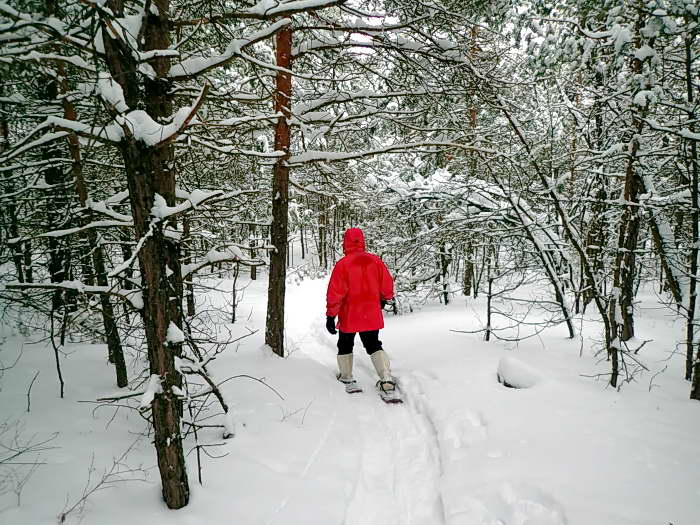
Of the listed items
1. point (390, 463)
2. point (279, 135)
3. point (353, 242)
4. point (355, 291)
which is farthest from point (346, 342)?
point (279, 135)

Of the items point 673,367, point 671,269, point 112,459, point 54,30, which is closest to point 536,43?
point 671,269

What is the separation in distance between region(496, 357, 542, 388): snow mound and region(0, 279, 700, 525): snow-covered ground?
0.02 meters

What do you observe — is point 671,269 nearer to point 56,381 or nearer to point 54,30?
point 54,30

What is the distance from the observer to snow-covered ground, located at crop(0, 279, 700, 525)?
263 centimetres

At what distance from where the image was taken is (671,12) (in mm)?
3283

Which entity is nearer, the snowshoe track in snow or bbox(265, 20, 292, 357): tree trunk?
the snowshoe track in snow

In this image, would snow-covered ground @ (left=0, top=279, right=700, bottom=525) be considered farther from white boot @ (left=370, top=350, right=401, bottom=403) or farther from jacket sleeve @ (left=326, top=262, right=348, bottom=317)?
jacket sleeve @ (left=326, top=262, right=348, bottom=317)

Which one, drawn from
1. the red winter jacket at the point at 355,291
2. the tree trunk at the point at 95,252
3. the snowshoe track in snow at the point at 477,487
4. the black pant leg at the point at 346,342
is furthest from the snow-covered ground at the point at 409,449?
the red winter jacket at the point at 355,291

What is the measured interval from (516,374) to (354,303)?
2.35 meters

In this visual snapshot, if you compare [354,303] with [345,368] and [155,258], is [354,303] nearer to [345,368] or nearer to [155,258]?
[345,368]

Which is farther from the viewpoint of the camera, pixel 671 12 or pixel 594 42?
pixel 594 42

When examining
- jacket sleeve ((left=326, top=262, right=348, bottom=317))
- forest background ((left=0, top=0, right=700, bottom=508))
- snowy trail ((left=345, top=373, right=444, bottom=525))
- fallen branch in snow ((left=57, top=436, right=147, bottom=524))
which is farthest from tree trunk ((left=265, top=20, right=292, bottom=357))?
fallen branch in snow ((left=57, top=436, right=147, bottom=524))

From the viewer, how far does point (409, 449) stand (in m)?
3.84

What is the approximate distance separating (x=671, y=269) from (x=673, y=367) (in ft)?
4.32
